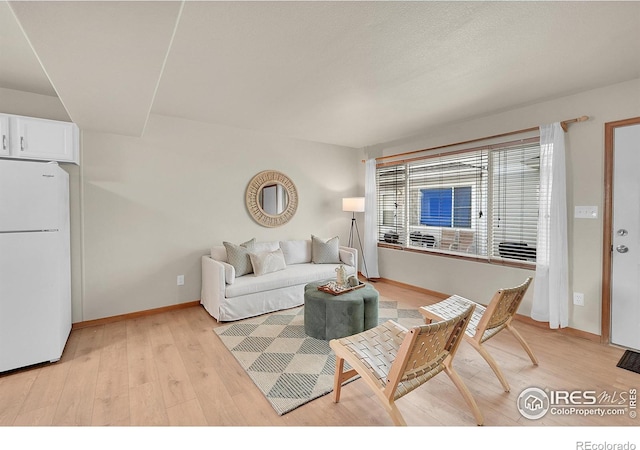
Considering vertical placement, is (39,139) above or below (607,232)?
above

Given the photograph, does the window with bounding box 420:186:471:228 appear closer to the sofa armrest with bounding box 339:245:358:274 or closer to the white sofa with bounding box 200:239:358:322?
the sofa armrest with bounding box 339:245:358:274

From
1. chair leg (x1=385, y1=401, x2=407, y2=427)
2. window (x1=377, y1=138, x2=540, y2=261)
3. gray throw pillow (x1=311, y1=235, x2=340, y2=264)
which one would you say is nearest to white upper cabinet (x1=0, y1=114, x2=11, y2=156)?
gray throw pillow (x1=311, y1=235, x2=340, y2=264)

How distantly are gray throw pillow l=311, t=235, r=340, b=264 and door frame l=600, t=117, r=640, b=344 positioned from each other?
3063mm

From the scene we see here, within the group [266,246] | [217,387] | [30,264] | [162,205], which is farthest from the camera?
[266,246]

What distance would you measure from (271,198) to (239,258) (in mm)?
1200

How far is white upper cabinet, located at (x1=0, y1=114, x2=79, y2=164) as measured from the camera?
2600 millimetres

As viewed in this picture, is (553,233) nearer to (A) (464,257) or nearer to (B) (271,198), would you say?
Result: (A) (464,257)

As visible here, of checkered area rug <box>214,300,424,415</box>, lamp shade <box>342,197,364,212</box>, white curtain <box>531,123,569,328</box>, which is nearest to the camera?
checkered area rug <box>214,300,424,415</box>

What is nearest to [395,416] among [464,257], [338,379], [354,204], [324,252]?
[338,379]

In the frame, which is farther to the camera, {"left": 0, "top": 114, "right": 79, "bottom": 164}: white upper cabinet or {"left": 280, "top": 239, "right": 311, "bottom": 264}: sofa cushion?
{"left": 280, "top": 239, "right": 311, "bottom": 264}: sofa cushion

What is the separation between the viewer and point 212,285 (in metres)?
3.56

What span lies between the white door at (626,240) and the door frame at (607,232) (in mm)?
25

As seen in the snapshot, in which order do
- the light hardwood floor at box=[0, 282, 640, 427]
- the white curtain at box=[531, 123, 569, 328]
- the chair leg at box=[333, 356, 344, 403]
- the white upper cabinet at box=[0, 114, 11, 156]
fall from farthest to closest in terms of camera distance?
the white curtain at box=[531, 123, 569, 328]
the white upper cabinet at box=[0, 114, 11, 156]
the chair leg at box=[333, 356, 344, 403]
the light hardwood floor at box=[0, 282, 640, 427]

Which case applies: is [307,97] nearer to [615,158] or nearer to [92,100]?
[92,100]
